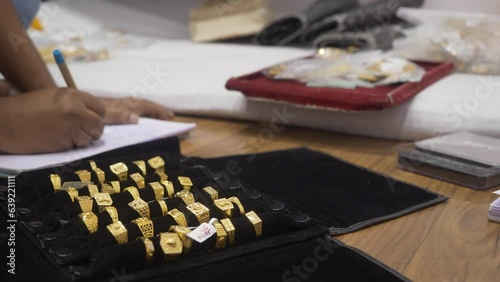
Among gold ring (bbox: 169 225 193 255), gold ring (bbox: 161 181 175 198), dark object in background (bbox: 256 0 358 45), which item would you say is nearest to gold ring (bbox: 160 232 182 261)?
gold ring (bbox: 169 225 193 255)

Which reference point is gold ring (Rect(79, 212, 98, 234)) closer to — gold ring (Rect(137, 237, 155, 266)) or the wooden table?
gold ring (Rect(137, 237, 155, 266))

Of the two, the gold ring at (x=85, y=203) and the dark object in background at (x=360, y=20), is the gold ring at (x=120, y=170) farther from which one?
the dark object in background at (x=360, y=20)

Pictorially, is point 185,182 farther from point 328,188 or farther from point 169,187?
point 328,188

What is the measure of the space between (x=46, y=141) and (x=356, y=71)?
47 cm

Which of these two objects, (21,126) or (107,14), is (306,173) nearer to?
(21,126)

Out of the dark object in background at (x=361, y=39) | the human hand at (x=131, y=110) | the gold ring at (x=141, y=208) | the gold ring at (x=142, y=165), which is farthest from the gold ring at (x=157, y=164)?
the dark object in background at (x=361, y=39)

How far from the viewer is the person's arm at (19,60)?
0.90 m

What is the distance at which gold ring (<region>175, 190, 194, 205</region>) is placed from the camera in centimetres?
63

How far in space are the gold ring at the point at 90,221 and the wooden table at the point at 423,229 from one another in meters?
0.23

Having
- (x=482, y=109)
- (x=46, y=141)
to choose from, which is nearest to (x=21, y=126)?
(x=46, y=141)

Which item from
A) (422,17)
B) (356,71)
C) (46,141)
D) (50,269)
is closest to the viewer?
(50,269)

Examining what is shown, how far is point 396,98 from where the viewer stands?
0.91 meters

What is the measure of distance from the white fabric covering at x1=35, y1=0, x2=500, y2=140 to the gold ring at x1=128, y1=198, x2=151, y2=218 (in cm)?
44

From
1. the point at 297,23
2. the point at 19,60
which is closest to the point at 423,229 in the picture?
the point at 19,60
